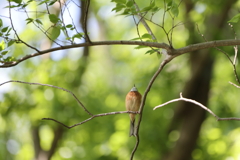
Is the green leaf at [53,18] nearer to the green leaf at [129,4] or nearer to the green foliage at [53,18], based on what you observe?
the green foliage at [53,18]

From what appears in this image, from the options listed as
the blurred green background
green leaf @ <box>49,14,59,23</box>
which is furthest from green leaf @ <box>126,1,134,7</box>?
the blurred green background

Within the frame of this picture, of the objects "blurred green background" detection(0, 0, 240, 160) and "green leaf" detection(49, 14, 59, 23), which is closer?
"green leaf" detection(49, 14, 59, 23)

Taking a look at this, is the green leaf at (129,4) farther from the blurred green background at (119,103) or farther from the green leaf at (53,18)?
the blurred green background at (119,103)

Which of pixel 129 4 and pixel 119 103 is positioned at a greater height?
pixel 119 103

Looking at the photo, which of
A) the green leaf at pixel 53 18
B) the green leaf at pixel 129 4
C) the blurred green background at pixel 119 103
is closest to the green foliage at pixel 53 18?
the green leaf at pixel 53 18

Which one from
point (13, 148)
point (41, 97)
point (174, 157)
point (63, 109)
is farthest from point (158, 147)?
point (13, 148)

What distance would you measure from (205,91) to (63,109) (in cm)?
355

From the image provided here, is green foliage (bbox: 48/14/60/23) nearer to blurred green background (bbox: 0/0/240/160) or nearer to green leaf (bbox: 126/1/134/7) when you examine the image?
green leaf (bbox: 126/1/134/7)

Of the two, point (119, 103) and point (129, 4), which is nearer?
point (129, 4)

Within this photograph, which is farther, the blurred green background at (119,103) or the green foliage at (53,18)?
the blurred green background at (119,103)

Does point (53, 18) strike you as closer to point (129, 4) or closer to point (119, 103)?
point (129, 4)

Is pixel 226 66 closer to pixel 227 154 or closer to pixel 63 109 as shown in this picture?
pixel 227 154

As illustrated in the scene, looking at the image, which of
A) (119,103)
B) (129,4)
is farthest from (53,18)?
(119,103)

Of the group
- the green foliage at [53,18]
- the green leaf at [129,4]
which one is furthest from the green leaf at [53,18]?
the green leaf at [129,4]
